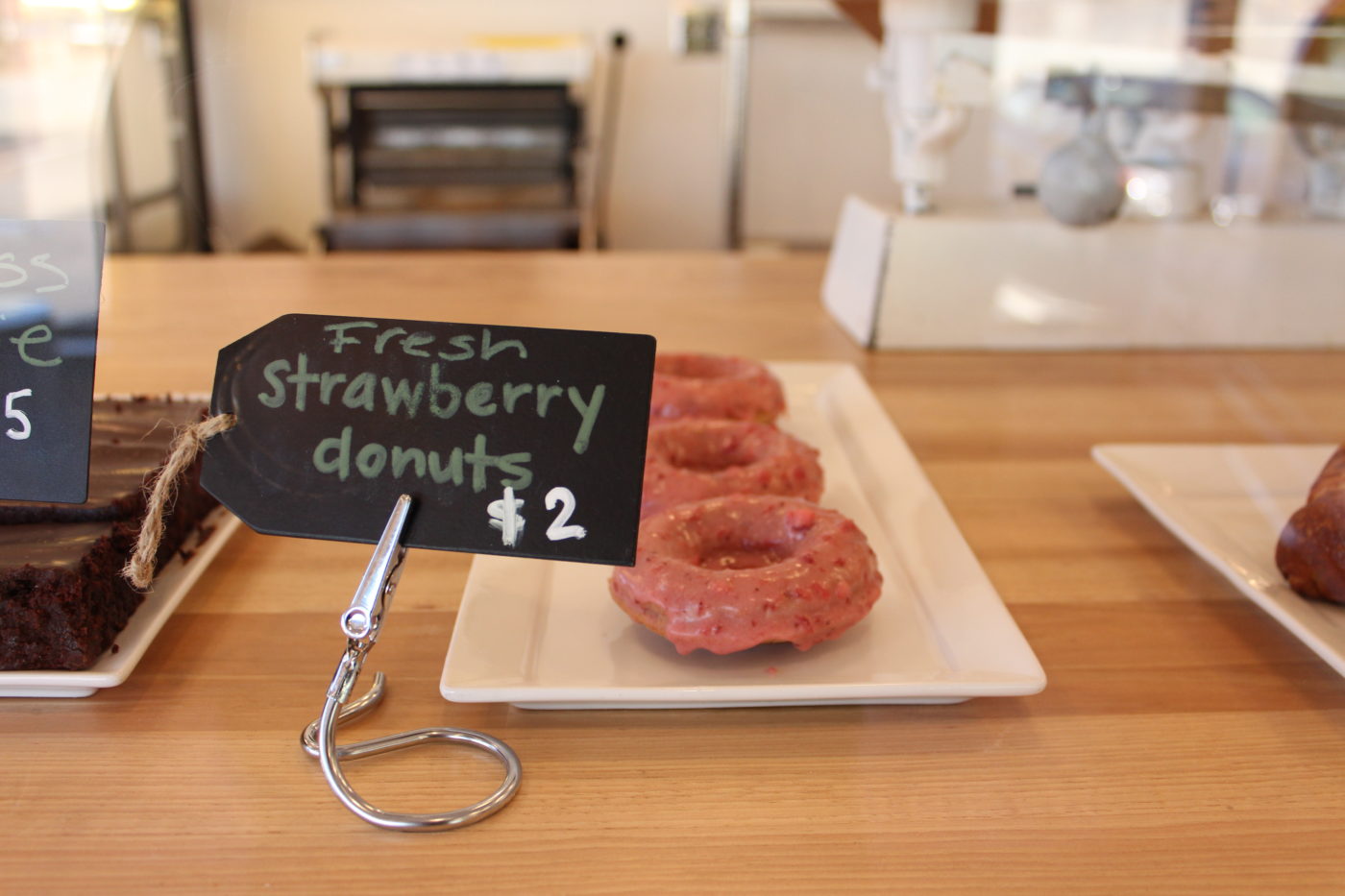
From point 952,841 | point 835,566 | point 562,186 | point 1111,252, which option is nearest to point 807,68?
point 562,186

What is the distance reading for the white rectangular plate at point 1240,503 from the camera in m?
0.64

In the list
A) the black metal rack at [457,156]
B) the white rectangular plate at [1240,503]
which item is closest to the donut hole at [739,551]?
the white rectangular plate at [1240,503]

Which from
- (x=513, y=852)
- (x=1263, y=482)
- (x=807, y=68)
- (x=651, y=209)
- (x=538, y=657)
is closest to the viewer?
(x=513, y=852)

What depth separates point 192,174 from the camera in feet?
10.1

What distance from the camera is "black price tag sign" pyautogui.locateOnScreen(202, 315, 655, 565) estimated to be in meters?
0.51

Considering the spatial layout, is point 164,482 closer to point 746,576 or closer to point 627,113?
point 746,576

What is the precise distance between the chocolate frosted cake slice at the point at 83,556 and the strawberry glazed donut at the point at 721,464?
1.00 ft

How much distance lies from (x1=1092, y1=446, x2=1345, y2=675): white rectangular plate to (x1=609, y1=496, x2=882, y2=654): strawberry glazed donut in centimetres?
25

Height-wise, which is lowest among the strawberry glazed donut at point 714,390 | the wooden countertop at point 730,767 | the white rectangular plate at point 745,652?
the wooden countertop at point 730,767

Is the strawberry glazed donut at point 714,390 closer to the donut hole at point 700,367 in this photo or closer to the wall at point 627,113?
the donut hole at point 700,367

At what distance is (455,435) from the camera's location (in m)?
0.51

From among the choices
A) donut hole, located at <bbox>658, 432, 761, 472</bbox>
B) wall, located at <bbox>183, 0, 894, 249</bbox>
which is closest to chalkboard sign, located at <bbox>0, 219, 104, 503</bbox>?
donut hole, located at <bbox>658, 432, 761, 472</bbox>

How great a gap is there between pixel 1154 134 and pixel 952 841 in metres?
1.16

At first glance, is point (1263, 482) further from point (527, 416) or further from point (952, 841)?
point (527, 416)
